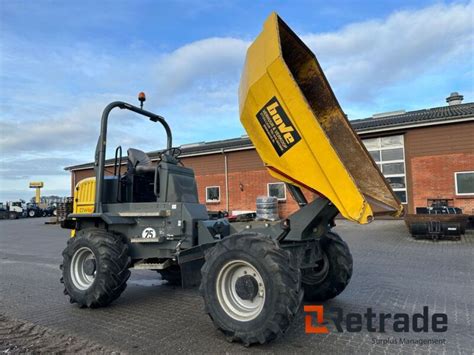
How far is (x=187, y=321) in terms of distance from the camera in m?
5.08

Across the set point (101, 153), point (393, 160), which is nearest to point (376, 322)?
point (101, 153)

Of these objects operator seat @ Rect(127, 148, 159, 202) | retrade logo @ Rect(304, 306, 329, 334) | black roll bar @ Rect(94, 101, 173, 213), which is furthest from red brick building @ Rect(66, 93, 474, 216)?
retrade logo @ Rect(304, 306, 329, 334)

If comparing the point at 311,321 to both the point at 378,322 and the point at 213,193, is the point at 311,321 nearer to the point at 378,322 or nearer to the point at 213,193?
the point at 378,322

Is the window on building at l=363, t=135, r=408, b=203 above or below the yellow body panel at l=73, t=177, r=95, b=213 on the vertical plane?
above

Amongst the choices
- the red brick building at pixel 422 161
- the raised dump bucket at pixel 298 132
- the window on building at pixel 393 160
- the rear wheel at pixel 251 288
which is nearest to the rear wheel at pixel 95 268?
the rear wheel at pixel 251 288

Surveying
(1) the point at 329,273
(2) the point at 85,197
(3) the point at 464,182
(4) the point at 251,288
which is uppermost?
(3) the point at 464,182

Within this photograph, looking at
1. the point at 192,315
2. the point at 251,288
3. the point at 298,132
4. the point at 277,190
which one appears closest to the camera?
the point at 251,288

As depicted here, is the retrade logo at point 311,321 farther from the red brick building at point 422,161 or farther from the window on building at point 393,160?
the window on building at point 393,160

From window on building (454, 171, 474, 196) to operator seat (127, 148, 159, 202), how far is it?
48.8ft

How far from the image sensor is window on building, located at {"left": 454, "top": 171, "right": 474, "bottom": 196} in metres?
16.1

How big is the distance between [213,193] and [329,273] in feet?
61.6

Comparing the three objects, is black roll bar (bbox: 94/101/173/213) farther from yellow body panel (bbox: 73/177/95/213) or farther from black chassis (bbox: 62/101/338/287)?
yellow body panel (bbox: 73/177/95/213)

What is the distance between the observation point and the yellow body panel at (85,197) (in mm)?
6366

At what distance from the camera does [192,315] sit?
5.35 meters
